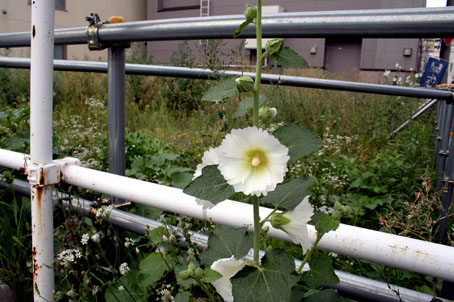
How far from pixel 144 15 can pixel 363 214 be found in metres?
18.0

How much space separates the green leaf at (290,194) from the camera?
0.60 metres

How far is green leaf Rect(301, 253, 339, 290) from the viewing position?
2.13ft

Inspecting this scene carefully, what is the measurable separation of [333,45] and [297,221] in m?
17.5

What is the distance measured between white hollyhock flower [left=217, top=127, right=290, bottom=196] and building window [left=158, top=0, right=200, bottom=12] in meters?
18.5

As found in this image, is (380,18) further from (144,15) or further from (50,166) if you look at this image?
(144,15)

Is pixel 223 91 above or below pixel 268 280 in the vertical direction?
above

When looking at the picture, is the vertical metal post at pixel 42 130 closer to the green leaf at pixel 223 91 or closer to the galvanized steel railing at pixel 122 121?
the galvanized steel railing at pixel 122 121

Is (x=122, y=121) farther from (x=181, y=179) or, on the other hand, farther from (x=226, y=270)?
(x=226, y=270)

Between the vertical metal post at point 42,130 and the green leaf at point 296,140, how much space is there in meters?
0.79

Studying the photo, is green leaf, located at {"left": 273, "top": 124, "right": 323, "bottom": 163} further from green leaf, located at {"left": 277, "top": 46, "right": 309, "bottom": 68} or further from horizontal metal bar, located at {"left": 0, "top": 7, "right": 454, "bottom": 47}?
horizontal metal bar, located at {"left": 0, "top": 7, "right": 454, "bottom": 47}

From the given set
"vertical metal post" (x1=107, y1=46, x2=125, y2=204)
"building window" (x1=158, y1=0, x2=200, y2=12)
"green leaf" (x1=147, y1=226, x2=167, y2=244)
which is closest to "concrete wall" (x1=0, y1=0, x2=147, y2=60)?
"building window" (x1=158, y1=0, x2=200, y2=12)

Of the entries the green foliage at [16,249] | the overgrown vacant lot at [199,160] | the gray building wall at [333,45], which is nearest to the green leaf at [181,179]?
the overgrown vacant lot at [199,160]

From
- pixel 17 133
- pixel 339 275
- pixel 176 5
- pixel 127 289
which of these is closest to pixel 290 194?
pixel 339 275

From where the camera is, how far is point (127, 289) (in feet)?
3.54
